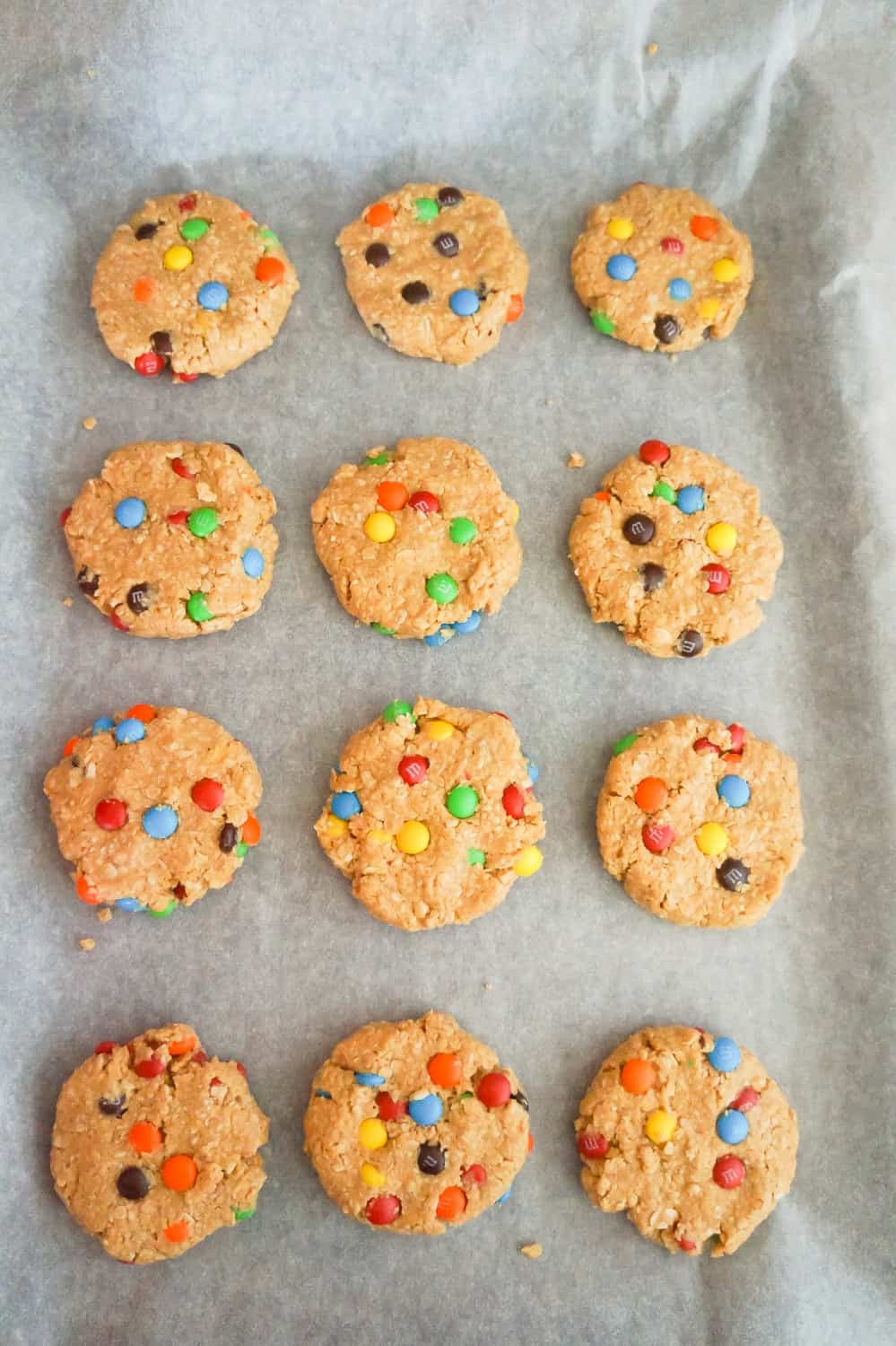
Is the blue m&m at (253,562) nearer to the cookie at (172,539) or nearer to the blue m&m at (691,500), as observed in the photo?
the cookie at (172,539)

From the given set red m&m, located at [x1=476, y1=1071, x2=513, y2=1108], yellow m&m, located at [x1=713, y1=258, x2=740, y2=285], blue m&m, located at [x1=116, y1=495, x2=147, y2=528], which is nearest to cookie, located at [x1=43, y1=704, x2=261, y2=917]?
blue m&m, located at [x1=116, y1=495, x2=147, y2=528]

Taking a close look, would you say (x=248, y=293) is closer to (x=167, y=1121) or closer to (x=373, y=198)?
(x=373, y=198)

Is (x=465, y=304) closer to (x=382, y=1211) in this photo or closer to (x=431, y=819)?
(x=431, y=819)

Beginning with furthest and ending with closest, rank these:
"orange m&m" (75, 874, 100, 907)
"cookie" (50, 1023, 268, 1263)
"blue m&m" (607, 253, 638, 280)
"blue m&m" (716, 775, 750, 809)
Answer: "blue m&m" (607, 253, 638, 280) → "blue m&m" (716, 775, 750, 809) → "orange m&m" (75, 874, 100, 907) → "cookie" (50, 1023, 268, 1263)

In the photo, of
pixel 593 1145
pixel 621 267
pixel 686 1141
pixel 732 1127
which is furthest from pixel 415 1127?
pixel 621 267

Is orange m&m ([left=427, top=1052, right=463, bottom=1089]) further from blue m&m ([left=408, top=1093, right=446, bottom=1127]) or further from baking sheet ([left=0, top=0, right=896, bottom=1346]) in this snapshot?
baking sheet ([left=0, top=0, right=896, bottom=1346])

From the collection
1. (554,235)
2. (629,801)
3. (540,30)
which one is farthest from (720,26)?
(629,801)
